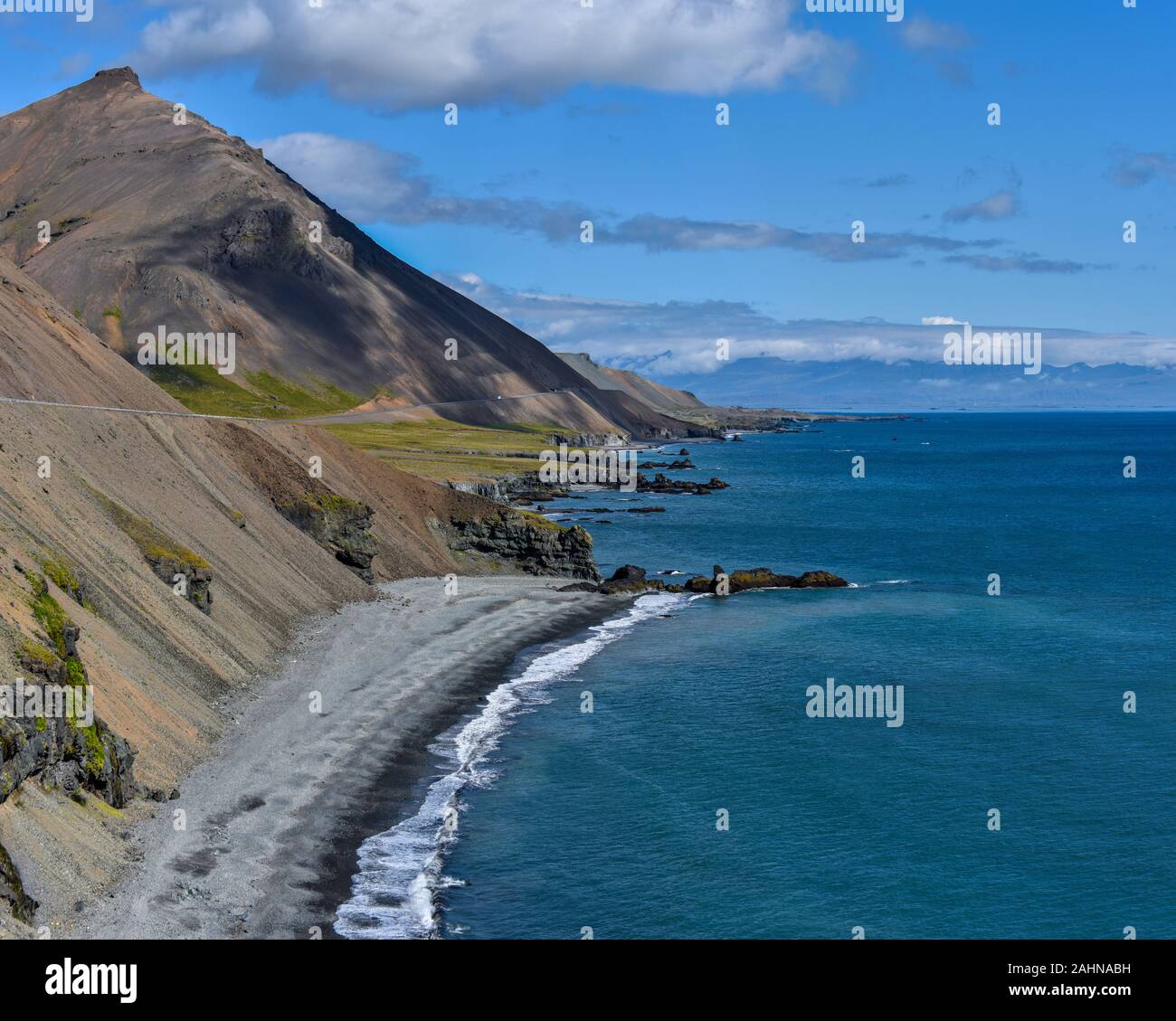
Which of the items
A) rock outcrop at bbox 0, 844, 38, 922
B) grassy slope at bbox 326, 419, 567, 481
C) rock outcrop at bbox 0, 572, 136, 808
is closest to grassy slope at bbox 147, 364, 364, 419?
grassy slope at bbox 326, 419, 567, 481

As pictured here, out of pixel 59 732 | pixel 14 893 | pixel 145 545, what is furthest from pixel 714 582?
pixel 14 893

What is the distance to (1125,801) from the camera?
133 ft

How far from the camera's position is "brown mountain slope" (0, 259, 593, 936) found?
33.1m

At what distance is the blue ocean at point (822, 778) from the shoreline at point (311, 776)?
6.08ft

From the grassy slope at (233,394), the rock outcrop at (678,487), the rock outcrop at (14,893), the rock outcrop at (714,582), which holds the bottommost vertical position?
the rock outcrop at (14,893)

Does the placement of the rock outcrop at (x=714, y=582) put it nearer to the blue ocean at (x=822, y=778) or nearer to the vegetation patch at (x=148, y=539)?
the blue ocean at (x=822, y=778)

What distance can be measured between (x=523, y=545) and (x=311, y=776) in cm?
4659

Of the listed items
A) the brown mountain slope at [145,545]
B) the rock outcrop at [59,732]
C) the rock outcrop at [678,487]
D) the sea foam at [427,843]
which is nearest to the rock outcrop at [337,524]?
the brown mountain slope at [145,545]

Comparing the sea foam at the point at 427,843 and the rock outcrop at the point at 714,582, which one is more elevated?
the rock outcrop at the point at 714,582

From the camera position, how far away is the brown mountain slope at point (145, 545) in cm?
3312

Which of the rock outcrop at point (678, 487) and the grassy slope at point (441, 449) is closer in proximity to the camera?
the grassy slope at point (441, 449)

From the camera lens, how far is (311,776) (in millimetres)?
40594

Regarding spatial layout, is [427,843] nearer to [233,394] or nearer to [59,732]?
[59,732]
